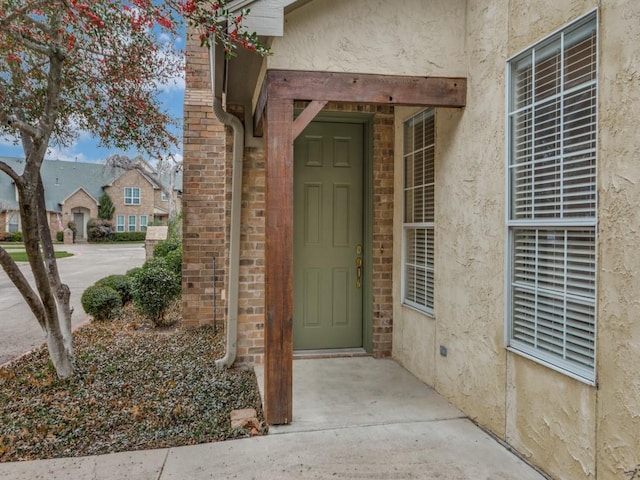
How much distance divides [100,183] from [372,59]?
130 feet

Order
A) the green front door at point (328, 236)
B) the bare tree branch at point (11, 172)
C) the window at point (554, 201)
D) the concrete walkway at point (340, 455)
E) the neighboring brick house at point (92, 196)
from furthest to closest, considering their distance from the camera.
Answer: the neighboring brick house at point (92, 196) → the green front door at point (328, 236) → the bare tree branch at point (11, 172) → the concrete walkway at point (340, 455) → the window at point (554, 201)

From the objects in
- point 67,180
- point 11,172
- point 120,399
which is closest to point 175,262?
point 120,399

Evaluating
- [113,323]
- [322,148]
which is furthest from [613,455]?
[113,323]

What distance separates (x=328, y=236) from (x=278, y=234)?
1921 mm

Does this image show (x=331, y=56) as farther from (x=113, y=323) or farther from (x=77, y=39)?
(x=113, y=323)

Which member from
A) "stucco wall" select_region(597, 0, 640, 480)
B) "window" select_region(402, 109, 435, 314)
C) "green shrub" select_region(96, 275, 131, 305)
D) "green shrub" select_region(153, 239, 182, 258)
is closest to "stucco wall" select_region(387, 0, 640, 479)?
"stucco wall" select_region(597, 0, 640, 480)

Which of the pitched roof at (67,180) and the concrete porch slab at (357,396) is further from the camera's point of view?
the pitched roof at (67,180)

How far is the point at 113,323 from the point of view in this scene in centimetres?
656

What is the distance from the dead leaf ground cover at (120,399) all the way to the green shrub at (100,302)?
1227mm

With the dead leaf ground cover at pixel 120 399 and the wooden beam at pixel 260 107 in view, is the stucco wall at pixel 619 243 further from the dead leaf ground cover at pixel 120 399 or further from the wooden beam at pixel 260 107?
the dead leaf ground cover at pixel 120 399

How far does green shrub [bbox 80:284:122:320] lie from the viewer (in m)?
6.65

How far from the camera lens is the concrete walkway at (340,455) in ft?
8.42

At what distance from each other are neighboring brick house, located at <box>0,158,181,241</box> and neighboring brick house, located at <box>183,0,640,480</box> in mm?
32174

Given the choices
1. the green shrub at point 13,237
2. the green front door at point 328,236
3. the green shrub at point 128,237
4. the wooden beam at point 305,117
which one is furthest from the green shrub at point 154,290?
the green shrub at point 128,237
